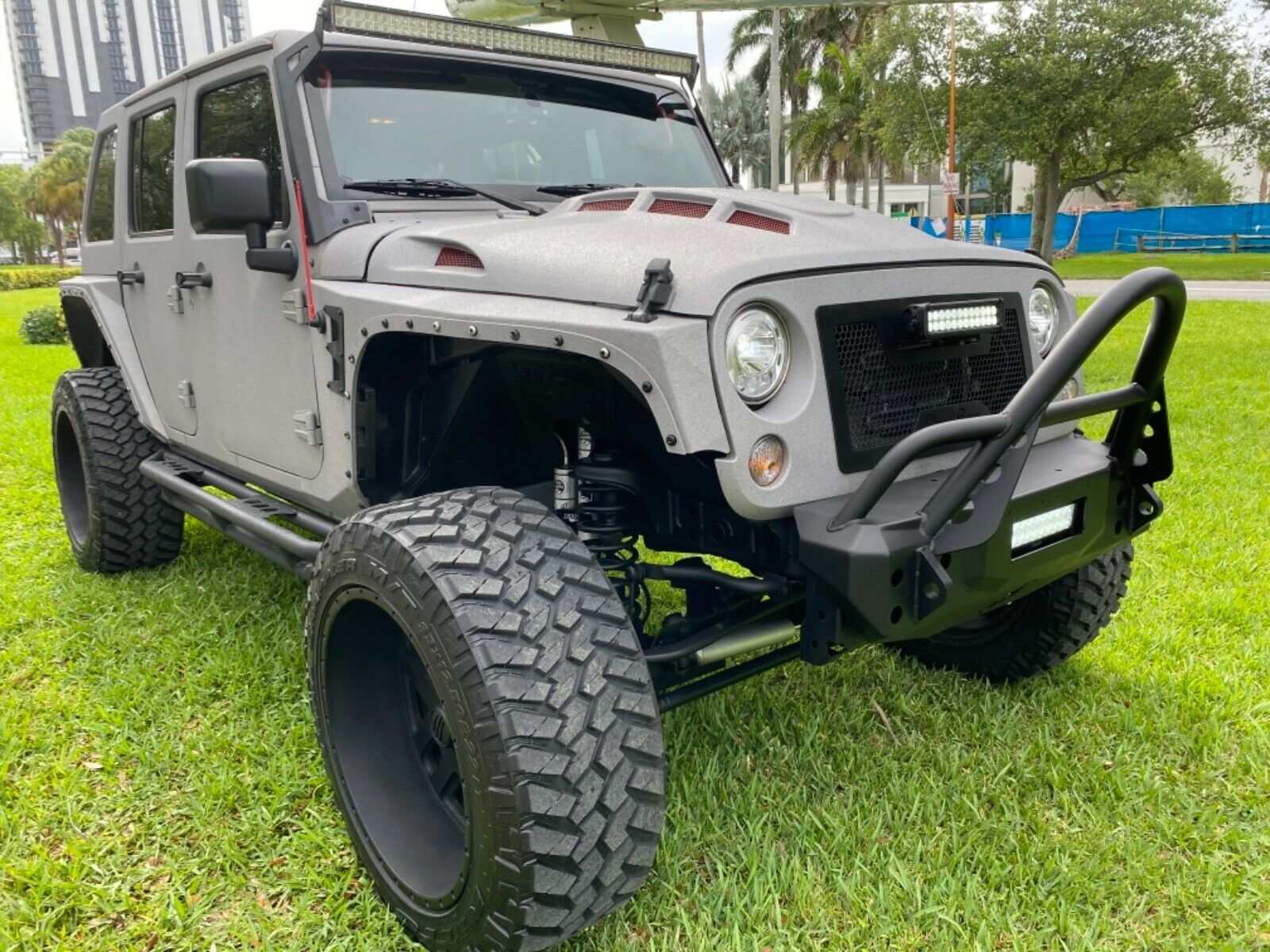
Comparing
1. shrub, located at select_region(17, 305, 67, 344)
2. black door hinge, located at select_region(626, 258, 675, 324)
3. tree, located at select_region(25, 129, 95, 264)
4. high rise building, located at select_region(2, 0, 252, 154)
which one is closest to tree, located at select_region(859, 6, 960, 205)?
shrub, located at select_region(17, 305, 67, 344)

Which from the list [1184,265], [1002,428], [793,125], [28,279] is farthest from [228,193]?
[28,279]

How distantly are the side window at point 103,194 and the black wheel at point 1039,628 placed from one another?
4.01 metres

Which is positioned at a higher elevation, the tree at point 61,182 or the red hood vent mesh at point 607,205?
the tree at point 61,182

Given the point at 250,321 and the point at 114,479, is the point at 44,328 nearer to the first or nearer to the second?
the point at 114,479

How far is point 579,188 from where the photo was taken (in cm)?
337

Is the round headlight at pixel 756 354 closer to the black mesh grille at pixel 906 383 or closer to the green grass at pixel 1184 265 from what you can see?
the black mesh grille at pixel 906 383

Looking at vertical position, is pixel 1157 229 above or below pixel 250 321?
below

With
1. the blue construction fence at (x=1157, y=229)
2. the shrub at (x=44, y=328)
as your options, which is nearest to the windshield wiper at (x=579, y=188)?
the shrub at (x=44, y=328)

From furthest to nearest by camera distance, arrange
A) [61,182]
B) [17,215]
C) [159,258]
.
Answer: [61,182] < [17,215] < [159,258]

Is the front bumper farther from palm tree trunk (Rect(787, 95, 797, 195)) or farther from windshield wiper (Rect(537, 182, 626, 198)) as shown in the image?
palm tree trunk (Rect(787, 95, 797, 195))

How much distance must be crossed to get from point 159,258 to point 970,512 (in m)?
3.31

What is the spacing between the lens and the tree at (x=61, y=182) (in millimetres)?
66562

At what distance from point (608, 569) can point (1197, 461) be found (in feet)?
17.1

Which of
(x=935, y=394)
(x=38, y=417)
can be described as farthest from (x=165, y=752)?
(x=38, y=417)
